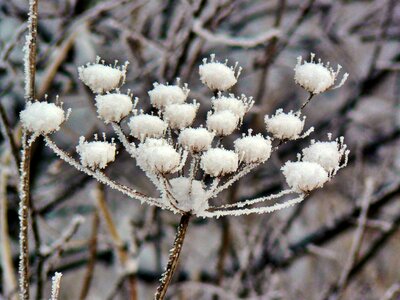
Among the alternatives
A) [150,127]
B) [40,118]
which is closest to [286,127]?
[150,127]

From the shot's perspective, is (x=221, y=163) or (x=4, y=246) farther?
(x=4, y=246)

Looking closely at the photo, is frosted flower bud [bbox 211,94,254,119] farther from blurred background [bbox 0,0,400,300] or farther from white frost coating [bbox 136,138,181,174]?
blurred background [bbox 0,0,400,300]

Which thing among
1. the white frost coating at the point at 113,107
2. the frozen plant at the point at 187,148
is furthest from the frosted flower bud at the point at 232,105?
the white frost coating at the point at 113,107

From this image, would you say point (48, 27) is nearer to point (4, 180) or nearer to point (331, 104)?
point (4, 180)

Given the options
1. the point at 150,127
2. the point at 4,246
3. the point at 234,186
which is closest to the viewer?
the point at 150,127

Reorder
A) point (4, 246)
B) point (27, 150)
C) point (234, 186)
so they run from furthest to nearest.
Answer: point (234, 186) < point (4, 246) < point (27, 150)

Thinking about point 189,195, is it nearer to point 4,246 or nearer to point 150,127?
point 150,127
